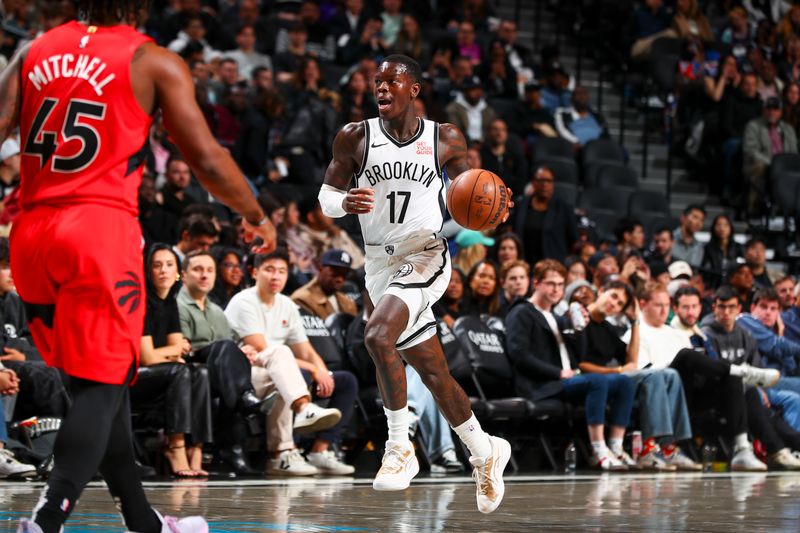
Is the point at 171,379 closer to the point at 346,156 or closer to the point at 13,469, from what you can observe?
the point at 13,469

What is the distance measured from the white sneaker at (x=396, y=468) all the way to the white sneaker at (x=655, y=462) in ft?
13.6

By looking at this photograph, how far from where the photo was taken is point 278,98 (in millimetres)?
13234

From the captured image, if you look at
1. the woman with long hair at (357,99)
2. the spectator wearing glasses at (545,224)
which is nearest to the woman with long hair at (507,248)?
the spectator wearing glasses at (545,224)

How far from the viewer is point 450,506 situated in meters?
6.21

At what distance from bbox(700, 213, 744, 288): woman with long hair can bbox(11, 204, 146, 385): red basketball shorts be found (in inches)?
422

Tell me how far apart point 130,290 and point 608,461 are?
641 centimetres

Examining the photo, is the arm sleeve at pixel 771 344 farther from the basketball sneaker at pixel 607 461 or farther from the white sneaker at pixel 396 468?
the white sneaker at pixel 396 468

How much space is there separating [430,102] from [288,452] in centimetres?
635

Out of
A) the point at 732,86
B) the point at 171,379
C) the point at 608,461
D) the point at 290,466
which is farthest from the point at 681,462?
the point at 732,86

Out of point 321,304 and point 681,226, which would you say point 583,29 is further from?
point 321,304

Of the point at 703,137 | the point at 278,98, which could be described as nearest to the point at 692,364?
the point at 278,98

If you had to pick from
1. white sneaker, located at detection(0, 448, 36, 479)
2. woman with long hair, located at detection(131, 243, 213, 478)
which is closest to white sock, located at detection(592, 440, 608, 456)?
woman with long hair, located at detection(131, 243, 213, 478)

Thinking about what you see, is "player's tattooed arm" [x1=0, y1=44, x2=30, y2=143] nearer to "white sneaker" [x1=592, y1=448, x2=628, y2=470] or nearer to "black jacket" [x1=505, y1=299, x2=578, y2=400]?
"black jacket" [x1=505, y1=299, x2=578, y2=400]

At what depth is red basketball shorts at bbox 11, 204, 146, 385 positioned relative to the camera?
360 centimetres
